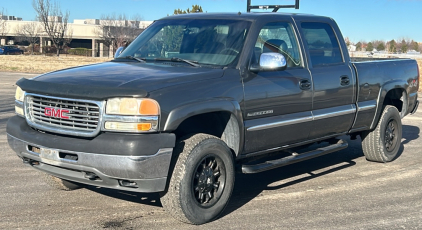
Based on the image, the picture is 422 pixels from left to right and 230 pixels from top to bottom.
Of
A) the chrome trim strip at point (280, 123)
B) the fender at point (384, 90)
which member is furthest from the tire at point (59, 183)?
the fender at point (384, 90)

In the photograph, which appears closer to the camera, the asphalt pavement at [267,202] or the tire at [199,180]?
the tire at [199,180]

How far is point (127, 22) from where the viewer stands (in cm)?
6606

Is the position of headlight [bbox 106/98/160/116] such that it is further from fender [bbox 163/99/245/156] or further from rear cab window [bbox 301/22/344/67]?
rear cab window [bbox 301/22/344/67]

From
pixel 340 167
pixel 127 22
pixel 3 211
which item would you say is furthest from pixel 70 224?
pixel 127 22

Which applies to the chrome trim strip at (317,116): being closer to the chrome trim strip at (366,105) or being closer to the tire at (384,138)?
the chrome trim strip at (366,105)

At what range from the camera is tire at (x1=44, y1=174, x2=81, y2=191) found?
5773mm

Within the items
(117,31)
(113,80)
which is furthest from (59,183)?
(117,31)

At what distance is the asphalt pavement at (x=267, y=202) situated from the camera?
194 inches

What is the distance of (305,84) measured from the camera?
5.96 metres

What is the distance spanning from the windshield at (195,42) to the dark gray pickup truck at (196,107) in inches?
0.6

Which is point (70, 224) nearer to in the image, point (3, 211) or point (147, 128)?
point (3, 211)

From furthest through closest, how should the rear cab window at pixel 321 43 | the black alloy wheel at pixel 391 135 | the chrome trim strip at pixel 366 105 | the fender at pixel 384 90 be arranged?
1. the black alloy wheel at pixel 391 135
2. the fender at pixel 384 90
3. the chrome trim strip at pixel 366 105
4. the rear cab window at pixel 321 43

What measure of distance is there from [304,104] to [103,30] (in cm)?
6265

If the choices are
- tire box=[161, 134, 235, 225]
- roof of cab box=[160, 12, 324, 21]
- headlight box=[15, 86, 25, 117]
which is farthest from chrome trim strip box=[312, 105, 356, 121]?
headlight box=[15, 86, 25, 117]
